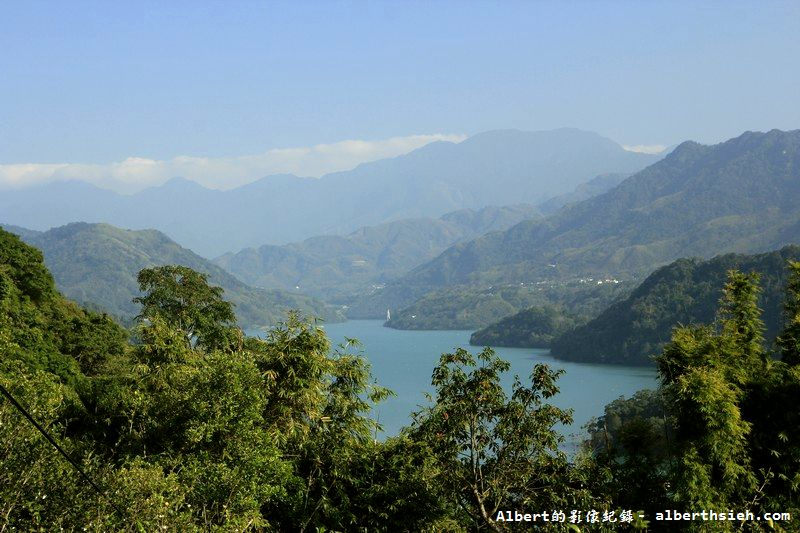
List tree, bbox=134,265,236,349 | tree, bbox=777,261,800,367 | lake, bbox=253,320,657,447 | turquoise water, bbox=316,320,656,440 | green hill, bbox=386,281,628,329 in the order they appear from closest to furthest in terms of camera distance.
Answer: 1. tree, bbox=777,261,800,367
2. tree, bbox=134,265,236,349
3. lake, bbox=253,320,657,447
4. turquoise water, bbox=316,320,656,440
5. green hill, bbox=386,281,628,329

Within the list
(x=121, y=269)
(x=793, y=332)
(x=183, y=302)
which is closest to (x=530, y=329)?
(x=183, y=302)

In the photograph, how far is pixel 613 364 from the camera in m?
74.1

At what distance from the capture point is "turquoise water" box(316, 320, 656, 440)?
4843 cm

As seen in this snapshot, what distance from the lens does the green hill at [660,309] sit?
70.1 m

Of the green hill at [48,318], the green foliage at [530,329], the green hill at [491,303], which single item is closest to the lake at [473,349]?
the green foliage at [530,329]

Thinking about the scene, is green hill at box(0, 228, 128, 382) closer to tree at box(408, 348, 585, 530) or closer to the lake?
the lake

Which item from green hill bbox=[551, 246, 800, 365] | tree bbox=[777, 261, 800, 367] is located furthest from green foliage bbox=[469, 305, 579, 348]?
tree bbox=[777, 261, 800, 367]

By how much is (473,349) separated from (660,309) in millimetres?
29847

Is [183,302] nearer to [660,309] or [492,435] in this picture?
[492,435]

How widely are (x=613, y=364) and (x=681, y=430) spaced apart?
67.6 metres

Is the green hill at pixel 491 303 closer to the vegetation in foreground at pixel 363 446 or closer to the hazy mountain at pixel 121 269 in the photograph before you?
the hazy mountain at pixel 121 269

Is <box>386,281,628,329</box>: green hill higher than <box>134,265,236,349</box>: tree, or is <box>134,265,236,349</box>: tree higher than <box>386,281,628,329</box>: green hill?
<box>134,265,236,349</box>: tree

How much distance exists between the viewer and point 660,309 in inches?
2970

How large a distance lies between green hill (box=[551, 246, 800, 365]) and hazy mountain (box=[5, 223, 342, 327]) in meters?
67.0
